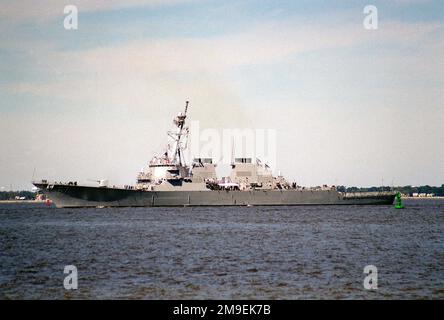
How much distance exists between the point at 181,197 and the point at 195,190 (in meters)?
2.01

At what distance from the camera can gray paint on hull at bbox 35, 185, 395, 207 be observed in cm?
7812

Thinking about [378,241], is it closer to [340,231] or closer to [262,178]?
[340,231]

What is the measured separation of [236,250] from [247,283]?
9.90m

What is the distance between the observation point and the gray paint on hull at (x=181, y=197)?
78125 millimetres

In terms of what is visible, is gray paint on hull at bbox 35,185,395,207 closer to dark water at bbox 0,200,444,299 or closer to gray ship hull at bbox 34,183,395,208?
gray ship hull at bbox 34,183,395,208

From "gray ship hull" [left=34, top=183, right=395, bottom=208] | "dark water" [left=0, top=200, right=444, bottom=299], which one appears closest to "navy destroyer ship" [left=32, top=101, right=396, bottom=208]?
"gray ship hull" [left=34, top=183, right=395, bottom=208]

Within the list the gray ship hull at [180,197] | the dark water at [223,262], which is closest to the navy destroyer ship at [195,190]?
the gray ship hull at [180,197]

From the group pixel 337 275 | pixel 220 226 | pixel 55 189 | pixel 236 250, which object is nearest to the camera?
pixel 337 275

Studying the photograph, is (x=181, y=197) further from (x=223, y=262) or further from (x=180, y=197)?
(x=223, y=262)

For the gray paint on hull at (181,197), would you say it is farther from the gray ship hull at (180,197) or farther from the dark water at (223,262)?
the dark water at (223,262)

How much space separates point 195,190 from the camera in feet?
274

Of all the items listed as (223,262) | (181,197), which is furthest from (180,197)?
(223,262)

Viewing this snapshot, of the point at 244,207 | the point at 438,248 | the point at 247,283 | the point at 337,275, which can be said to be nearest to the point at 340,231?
the point at 438,248
